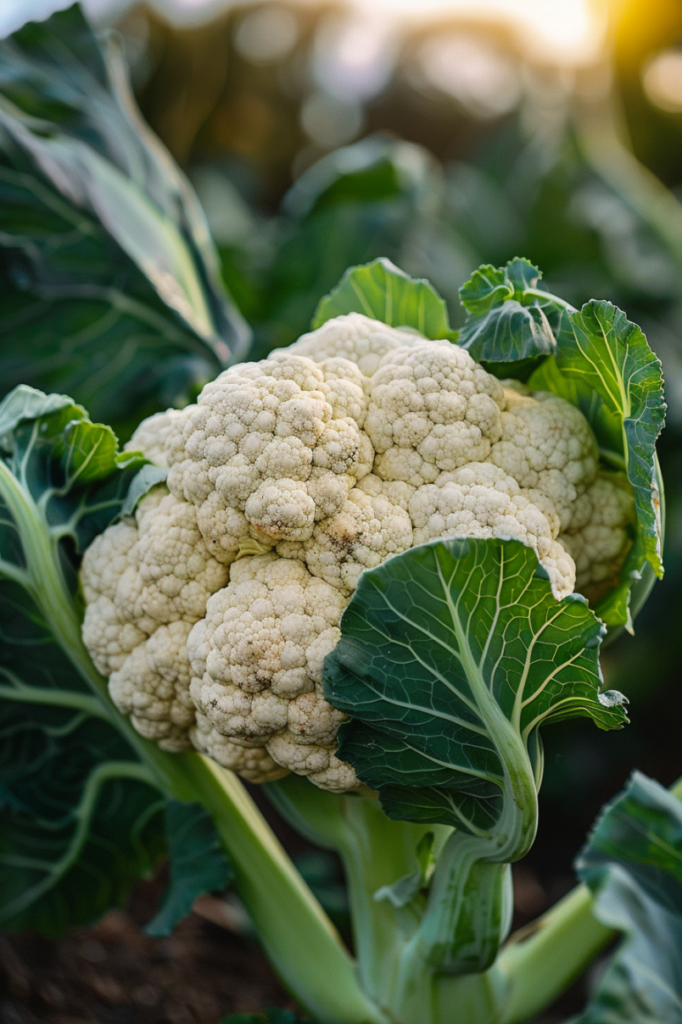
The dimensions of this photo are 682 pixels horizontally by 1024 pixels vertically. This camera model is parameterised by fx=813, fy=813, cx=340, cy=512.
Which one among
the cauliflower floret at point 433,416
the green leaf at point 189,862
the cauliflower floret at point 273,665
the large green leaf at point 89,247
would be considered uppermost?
the large green leaf at point 89,247

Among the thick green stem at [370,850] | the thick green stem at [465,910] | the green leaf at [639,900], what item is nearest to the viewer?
the green leaf at [639,900]

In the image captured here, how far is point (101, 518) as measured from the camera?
1.16m

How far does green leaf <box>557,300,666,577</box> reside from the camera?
0.95 metres

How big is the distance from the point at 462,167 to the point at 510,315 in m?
3.13

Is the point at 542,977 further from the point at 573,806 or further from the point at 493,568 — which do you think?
the point at 573,806

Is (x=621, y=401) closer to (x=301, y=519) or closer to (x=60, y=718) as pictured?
(x=301, y=519)

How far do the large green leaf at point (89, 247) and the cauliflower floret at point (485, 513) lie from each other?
731 mm

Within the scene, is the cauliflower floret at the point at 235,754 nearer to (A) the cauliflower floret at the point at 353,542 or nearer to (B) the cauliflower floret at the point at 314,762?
(B) the cauliflower floret at the point at 314,762

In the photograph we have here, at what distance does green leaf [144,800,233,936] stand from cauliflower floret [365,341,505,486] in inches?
22.7

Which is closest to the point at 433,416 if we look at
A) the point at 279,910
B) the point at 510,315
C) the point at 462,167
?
the point at 510,315

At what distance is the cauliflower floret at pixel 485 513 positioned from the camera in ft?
3.23

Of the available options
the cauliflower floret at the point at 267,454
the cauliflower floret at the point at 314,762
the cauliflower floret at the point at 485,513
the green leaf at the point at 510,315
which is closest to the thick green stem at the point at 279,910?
the cauliflower floret at the point at 314,762

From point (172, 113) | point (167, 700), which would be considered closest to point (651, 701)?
point (167, 700)

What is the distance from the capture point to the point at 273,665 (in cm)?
96
